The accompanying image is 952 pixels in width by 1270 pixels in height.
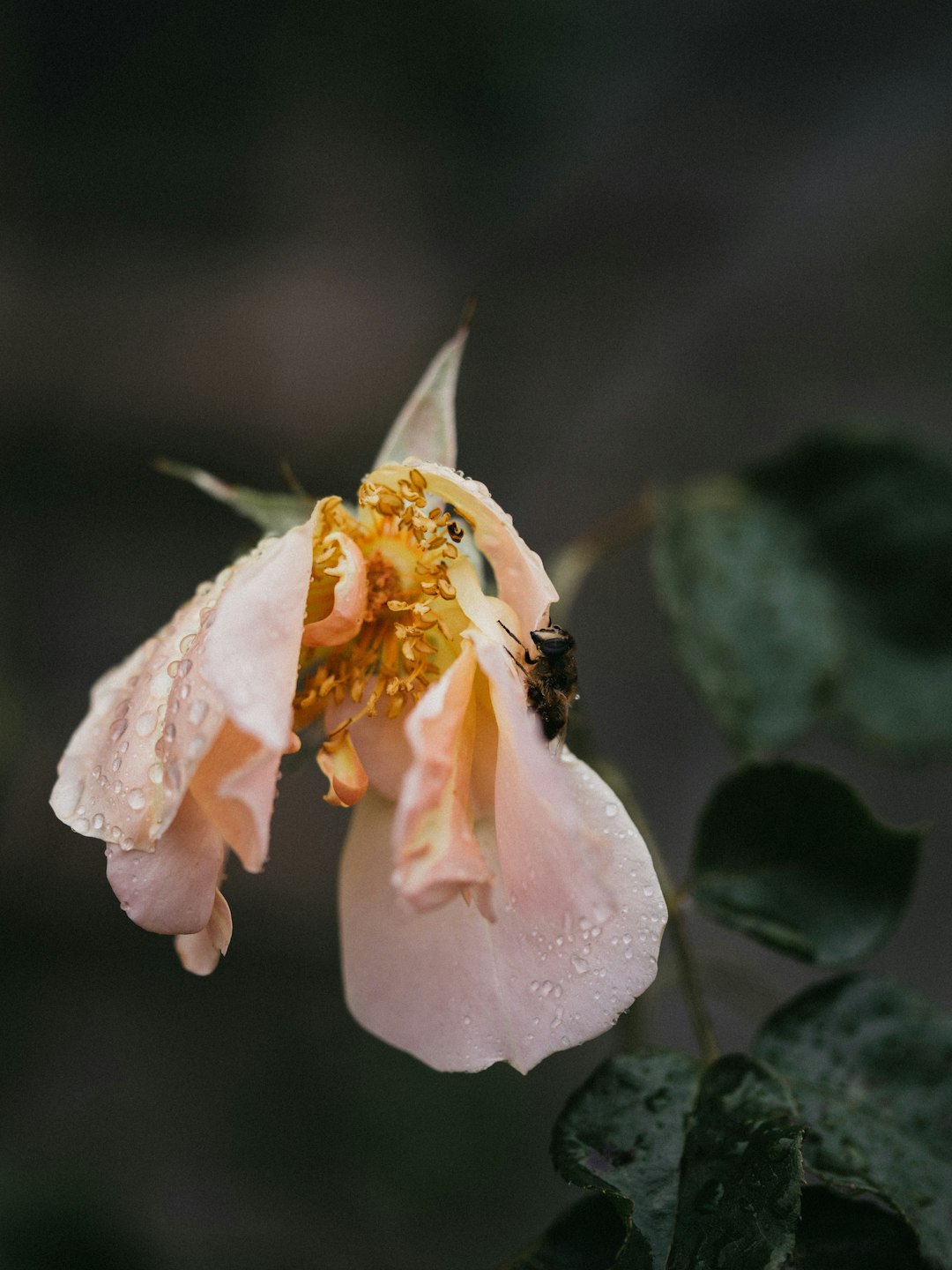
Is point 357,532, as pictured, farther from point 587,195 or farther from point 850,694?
point 587,195

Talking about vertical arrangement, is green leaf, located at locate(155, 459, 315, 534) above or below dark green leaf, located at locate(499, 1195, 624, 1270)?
above

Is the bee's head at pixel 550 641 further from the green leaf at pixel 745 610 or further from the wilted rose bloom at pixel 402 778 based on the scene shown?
the green leaf at pixel 745 610

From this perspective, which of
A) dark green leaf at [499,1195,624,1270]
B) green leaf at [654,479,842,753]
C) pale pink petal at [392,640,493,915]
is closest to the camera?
pale pink petal at [392,640,493,915]

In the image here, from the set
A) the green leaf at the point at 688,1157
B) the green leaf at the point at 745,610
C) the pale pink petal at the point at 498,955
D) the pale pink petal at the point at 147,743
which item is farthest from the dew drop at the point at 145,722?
the green leaf at the point at 745,610

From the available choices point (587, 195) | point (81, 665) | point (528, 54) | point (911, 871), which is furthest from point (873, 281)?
point (81, 665)

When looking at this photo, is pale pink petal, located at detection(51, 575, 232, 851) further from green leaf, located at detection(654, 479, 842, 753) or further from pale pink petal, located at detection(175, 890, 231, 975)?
green leaf, located at detection(654, 479, 842, 753)

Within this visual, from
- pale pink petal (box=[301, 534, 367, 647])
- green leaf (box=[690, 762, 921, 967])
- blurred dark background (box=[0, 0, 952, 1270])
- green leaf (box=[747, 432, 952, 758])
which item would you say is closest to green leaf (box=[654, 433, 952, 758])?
green leaf (box=[747, 432, 952, 758])

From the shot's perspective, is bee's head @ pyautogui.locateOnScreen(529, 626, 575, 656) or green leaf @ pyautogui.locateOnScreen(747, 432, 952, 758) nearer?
bee's head @ pyautogui.locateOnScreen(529, 626, 575, 656)
